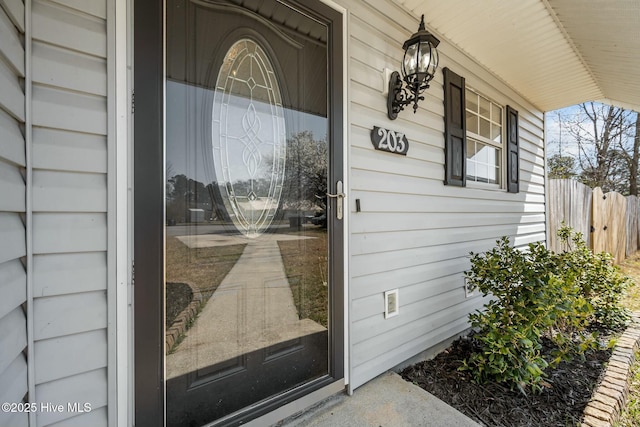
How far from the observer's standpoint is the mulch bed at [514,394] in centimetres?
166

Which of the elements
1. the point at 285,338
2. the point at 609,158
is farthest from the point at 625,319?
the point at 609,158

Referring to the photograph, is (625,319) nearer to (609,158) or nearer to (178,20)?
(178,20)

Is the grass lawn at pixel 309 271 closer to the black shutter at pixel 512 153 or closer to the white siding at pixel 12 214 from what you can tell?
the white siding at pixel 12 214

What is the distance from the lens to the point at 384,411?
163 cm

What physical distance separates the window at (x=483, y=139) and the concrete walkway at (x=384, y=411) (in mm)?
2105

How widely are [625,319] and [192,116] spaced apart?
430 cm

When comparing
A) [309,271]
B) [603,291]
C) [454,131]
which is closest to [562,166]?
[603,291]

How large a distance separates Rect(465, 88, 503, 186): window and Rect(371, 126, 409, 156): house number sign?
3.86 feet

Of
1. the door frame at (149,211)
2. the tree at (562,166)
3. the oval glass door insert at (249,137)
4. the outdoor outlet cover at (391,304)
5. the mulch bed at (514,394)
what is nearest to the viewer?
the door frame at (149,211)

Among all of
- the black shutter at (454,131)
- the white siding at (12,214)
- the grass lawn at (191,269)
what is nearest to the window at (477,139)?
the black shutter at (454,131)

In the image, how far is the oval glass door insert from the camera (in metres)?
1.37

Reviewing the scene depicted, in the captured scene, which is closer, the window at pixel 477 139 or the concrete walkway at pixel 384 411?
the concrete walkway at pixel 384 411

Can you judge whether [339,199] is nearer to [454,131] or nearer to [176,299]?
[176,299]

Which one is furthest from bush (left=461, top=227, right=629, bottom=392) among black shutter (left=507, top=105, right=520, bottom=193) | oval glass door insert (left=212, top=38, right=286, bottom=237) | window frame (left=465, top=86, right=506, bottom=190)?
oval glass door insert (left=212, top=38, right=286, bottom=237)
